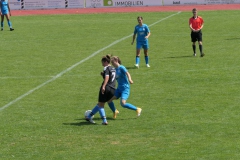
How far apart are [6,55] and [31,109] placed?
12514 millimetres

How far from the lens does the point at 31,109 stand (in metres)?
19.3

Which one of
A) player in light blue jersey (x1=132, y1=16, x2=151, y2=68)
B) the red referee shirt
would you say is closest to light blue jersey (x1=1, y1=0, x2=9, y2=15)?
the red referee shirt

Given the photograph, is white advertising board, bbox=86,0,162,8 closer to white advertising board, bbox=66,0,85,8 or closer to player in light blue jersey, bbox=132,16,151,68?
white advertising board, bbox=66,0,85,8

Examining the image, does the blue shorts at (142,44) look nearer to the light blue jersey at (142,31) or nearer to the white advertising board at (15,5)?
the light blue jersey at (142,31)

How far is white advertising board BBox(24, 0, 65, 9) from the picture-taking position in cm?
6056

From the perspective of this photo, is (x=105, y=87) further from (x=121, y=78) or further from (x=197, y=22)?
(x=197, y=22)

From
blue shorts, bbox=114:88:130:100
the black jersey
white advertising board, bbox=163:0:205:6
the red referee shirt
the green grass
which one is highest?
the black jersey

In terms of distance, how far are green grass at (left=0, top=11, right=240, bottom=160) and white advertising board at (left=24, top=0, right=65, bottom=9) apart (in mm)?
21789

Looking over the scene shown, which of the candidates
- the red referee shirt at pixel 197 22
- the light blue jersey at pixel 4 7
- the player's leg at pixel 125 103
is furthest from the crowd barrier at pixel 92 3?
the player's leg at pixel 125 103

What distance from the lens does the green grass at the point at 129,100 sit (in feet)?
48.7

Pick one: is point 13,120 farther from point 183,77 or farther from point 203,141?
point 183,77

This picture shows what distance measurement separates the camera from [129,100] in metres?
20.4

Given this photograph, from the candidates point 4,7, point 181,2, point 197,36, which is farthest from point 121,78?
point 181,2

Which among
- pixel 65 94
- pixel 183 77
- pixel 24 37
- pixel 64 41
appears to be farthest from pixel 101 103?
pixel 24 37
